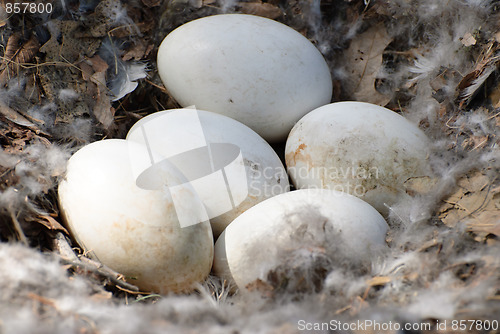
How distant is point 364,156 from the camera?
5.35 feet

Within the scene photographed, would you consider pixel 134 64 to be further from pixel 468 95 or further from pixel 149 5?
pixel 468 95

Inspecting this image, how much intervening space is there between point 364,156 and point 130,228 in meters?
0.82

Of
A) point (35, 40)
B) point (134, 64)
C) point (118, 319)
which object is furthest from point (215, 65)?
point (118, 319)

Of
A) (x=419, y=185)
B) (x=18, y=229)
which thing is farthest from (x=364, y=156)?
(x=18, y=229)

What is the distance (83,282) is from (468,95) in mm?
1449

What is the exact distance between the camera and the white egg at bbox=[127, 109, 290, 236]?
5.11ft

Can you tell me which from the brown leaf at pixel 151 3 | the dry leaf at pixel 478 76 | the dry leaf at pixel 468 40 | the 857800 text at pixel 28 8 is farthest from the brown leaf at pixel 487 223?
the 857800 text at pixel 28 8

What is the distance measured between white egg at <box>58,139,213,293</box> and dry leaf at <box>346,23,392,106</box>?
1026 mm

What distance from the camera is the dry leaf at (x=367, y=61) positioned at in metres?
2.04

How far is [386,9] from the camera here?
203 centimetres

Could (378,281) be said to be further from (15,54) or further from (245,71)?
(15,54)

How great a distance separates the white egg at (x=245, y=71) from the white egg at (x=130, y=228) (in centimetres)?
51

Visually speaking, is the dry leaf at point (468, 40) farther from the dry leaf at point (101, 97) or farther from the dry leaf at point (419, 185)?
the dry leaf at point (101, 97)

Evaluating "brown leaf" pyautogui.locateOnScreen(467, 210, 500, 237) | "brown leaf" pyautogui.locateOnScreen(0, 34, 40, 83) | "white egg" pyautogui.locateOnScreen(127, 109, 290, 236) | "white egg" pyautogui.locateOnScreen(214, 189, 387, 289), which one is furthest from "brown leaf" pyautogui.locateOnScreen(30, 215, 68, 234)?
"brown leaf" pyautogui.locateOnScreen(467, 210, 500, 237)
